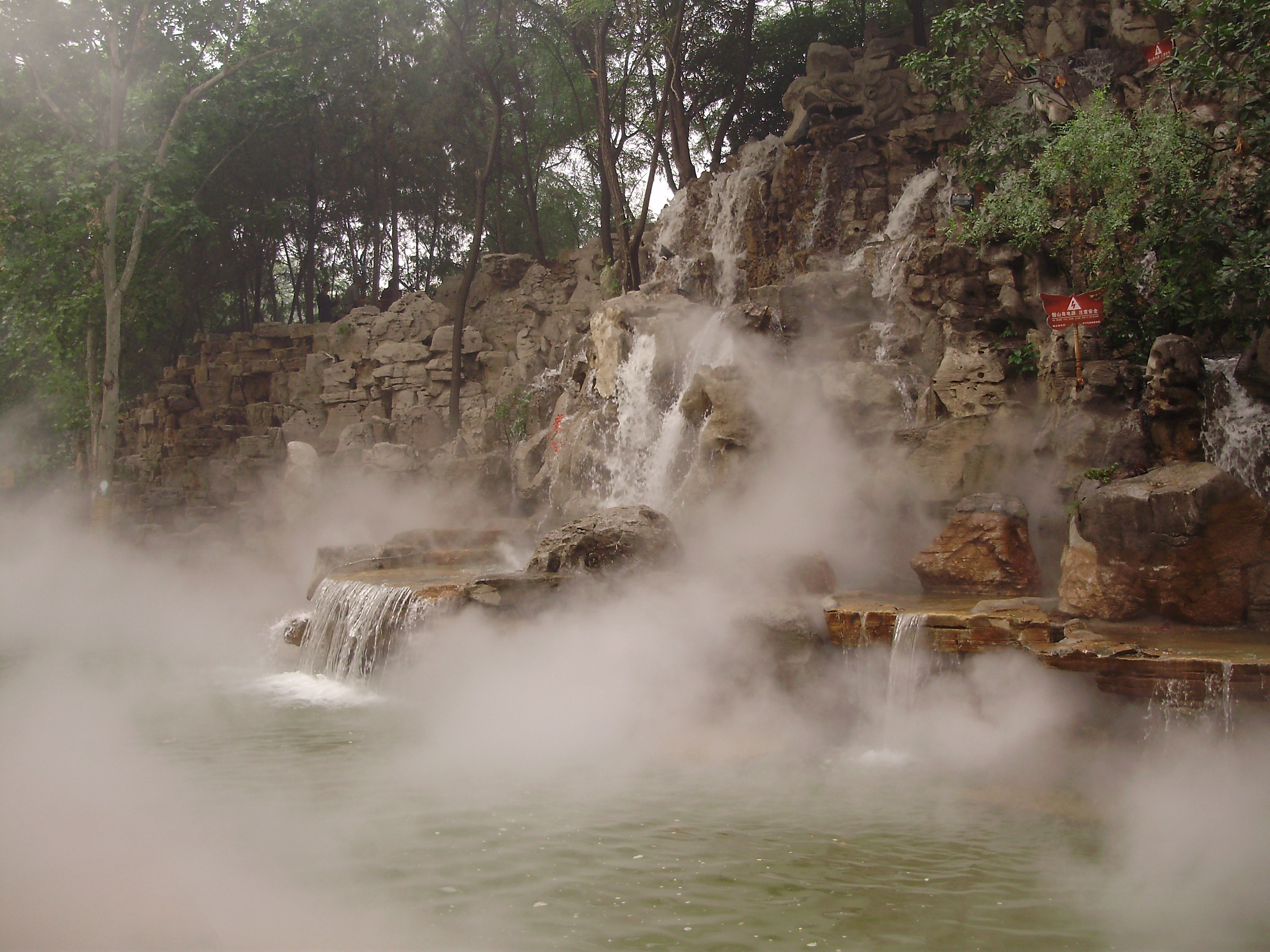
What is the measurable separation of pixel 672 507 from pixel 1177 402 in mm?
5149

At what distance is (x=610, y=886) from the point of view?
15.5ft

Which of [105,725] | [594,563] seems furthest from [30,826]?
[594,563]

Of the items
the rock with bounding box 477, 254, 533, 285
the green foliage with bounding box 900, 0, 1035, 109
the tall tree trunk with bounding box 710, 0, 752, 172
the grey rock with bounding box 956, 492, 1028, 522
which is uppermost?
the tall tree trunk with bounding box 710, 0, 752, 172

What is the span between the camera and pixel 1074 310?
29.3 feet

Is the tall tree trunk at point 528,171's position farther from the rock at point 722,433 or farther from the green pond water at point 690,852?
the green pond water at point 690,852

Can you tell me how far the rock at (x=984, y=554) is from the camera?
27.7 feet

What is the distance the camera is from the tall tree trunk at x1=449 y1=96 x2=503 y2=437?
20.0 meters

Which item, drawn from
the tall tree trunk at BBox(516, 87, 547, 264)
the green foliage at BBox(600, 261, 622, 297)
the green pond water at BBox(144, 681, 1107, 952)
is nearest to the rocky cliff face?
the green foliage at BBox(600, 261, 622, 297)

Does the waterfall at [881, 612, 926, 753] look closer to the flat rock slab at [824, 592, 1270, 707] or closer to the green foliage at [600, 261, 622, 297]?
the flat rock slab at [824, 592, 1270, 707]

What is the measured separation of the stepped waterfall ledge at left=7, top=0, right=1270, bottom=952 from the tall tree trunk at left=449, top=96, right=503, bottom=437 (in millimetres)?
176

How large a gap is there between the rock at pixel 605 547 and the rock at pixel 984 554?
248 cm

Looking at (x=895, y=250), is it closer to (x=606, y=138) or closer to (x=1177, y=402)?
(x=1177, y=402)

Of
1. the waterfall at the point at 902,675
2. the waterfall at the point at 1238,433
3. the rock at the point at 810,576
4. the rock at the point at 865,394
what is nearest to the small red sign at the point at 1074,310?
the waterfall at the point at 1238,433

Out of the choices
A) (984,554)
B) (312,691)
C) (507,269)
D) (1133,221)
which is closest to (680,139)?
(507,269)
